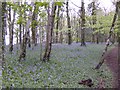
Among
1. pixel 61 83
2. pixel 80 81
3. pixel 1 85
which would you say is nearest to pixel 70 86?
pixel 61 83

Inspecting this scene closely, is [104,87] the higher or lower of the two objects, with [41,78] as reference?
lower

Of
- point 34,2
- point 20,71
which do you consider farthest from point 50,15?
point 20,71

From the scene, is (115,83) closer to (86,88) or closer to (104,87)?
(104,87)

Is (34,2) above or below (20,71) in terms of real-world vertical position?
above

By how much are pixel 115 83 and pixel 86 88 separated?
2.52 metres

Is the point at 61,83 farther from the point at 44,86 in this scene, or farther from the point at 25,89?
the point at 25,89

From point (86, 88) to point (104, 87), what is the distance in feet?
4.27

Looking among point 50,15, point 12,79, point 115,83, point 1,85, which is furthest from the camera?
point 50,15

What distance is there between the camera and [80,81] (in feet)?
37.0

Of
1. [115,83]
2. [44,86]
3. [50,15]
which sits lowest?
[115,83]

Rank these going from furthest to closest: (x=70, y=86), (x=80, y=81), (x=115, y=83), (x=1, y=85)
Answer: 1. (x=115, y=83)
2. (x=80, y=81)
3. (x=70, y=86)
4. (x=1, y=85)

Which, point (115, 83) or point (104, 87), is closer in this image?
point (104, 87)

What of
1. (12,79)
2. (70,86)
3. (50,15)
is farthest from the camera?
(50,15)

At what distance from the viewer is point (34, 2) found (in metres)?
13.5
